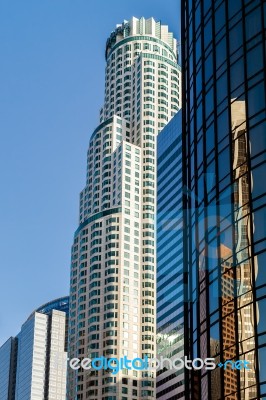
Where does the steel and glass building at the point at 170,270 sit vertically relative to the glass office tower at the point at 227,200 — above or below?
above

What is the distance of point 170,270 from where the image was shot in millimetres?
181500

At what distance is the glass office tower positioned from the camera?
150 ft

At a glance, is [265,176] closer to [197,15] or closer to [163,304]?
[197,15]

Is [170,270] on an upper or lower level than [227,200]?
upper

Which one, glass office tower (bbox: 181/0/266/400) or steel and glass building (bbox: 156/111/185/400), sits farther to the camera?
steel and glass building (bbox: 156/111/185/400)

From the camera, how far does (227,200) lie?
165 ft

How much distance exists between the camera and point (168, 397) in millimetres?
174625

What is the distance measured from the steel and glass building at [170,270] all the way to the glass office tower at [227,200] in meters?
112

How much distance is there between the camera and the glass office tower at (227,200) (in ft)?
150

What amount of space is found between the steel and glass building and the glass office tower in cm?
11154

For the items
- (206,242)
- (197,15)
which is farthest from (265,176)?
(197,15)

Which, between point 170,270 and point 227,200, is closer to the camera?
point 227,200

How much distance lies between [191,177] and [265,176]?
10.4 m

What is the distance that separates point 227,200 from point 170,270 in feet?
434
